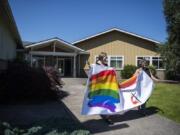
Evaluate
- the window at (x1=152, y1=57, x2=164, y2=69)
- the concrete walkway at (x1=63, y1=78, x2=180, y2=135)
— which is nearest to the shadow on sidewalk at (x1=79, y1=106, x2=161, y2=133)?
the concrete walkway at (x1=63, y1=78, x2=180, y2=135)

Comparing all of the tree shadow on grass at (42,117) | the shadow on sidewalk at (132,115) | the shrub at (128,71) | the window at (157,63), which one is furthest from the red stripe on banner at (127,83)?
the window at (157,63)

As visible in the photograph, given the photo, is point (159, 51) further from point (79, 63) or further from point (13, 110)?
point (13, 110)

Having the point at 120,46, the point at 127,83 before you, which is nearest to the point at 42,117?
the point at 127,83

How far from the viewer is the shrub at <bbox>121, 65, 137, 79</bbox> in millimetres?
29344

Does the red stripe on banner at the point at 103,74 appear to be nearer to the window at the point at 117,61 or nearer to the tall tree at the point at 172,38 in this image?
the tall tree at the point at 172,38

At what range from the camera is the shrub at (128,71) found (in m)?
29.3

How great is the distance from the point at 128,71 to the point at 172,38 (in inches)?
220

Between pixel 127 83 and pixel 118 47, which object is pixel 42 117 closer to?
pixel 127 83

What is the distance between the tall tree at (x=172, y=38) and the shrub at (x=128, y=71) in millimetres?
3608

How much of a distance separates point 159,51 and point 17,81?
1929cm

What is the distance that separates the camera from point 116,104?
8.00 m

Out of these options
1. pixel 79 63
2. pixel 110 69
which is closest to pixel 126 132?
pixel 110 69

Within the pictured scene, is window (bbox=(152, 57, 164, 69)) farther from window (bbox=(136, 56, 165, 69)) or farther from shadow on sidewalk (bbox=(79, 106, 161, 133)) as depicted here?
shadow on sidewalk (bbox=(79, 106, 161, 133))

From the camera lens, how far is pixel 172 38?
26.7 metres
